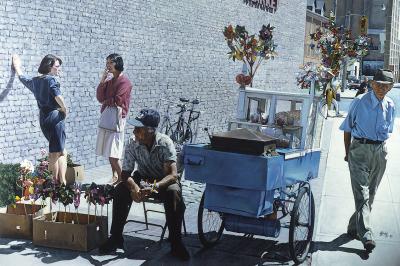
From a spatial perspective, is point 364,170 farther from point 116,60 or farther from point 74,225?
point 116,60

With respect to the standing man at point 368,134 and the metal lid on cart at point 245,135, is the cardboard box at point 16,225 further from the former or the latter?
the standing man at point 368,134

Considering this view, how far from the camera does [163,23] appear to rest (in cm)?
1301

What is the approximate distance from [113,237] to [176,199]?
0.76 meters

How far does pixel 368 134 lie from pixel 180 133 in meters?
7.33

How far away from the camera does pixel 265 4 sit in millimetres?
20453

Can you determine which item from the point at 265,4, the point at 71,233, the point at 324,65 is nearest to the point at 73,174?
the point at 71,233

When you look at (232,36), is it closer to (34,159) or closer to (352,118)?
(352,118)

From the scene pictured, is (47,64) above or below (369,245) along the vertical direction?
above

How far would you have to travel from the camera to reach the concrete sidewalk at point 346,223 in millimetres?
6441

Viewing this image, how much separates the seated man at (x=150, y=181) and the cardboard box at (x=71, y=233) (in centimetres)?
18

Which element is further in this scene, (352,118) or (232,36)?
(232,36)

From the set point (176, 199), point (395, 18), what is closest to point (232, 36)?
point (176, 199)

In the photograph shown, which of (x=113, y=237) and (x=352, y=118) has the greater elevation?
(x=352, y=118)

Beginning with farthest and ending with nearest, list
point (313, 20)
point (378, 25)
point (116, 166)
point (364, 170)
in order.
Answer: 1. point (378, 25)
2. point (313, 20)
3. point (116, 166)
4. point (364, 170)
